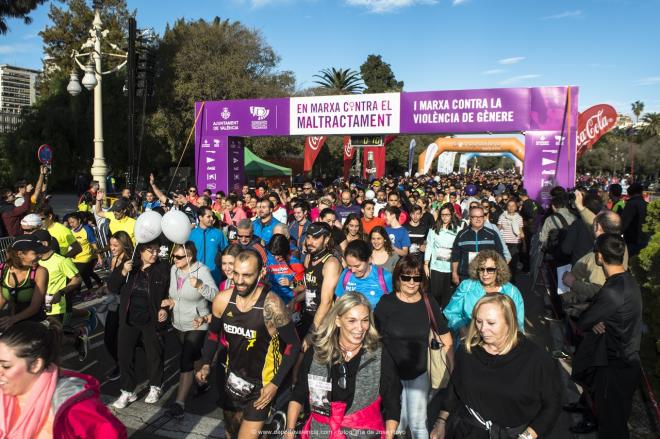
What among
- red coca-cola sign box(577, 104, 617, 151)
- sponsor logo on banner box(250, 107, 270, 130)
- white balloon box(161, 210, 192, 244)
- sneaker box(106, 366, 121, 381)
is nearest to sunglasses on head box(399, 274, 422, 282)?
white balloon box(161, 210, 192, 244)

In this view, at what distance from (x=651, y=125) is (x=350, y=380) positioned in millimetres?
98606

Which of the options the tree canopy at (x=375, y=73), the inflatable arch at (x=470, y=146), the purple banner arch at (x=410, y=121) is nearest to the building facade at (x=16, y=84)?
the tree canopy at (x=375, y=73)

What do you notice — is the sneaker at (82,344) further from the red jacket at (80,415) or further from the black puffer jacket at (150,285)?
the red jacket at (80,415)

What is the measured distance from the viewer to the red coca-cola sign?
43.1 ft

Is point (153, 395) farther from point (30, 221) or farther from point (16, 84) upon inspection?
point (16, 84)

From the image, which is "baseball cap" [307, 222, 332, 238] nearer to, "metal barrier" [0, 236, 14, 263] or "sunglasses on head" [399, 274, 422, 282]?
"sunglasses on head" [399, 274, 422, 282]

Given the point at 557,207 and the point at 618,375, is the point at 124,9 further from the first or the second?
the point at 618,375

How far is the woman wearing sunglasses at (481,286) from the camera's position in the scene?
405cm

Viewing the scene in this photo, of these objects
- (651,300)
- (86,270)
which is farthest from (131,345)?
(651,300)

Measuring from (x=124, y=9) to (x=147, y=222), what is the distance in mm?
39712

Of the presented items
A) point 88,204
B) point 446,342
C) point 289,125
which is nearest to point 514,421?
point 446,342

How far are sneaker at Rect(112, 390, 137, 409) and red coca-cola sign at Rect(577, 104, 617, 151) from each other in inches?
496

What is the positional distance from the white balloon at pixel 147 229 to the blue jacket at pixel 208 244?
1732 mm

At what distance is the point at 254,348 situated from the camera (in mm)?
3258
